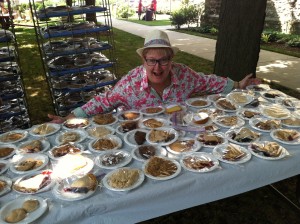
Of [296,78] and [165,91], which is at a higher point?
[165,91]

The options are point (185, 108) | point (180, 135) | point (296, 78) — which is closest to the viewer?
point (180, 135)

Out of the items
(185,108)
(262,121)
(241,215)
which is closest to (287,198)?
(241,215)

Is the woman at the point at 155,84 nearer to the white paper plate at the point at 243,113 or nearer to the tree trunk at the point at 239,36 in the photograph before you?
the white paper plate at the point at 243,113

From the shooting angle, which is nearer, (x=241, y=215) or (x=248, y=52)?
(x=241, y=215)

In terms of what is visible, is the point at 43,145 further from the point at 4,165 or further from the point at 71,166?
the point at 71,166

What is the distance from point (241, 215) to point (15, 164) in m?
2.04

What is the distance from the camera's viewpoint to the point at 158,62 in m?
2.32

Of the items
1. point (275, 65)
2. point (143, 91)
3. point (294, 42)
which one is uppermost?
point (143, 91)

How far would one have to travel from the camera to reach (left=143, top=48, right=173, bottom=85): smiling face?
2305 mm

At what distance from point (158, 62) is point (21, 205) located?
1.47 m

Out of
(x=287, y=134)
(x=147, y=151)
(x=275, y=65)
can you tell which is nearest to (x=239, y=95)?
(x=287, y=134)

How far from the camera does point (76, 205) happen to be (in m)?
1.38

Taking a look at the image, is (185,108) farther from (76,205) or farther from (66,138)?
(76,205)

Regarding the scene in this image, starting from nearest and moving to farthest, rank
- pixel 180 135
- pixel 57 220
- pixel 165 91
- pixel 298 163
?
pixel 57 220 < pixel 298 163 < pixel 180 135 < pixel 165 91
